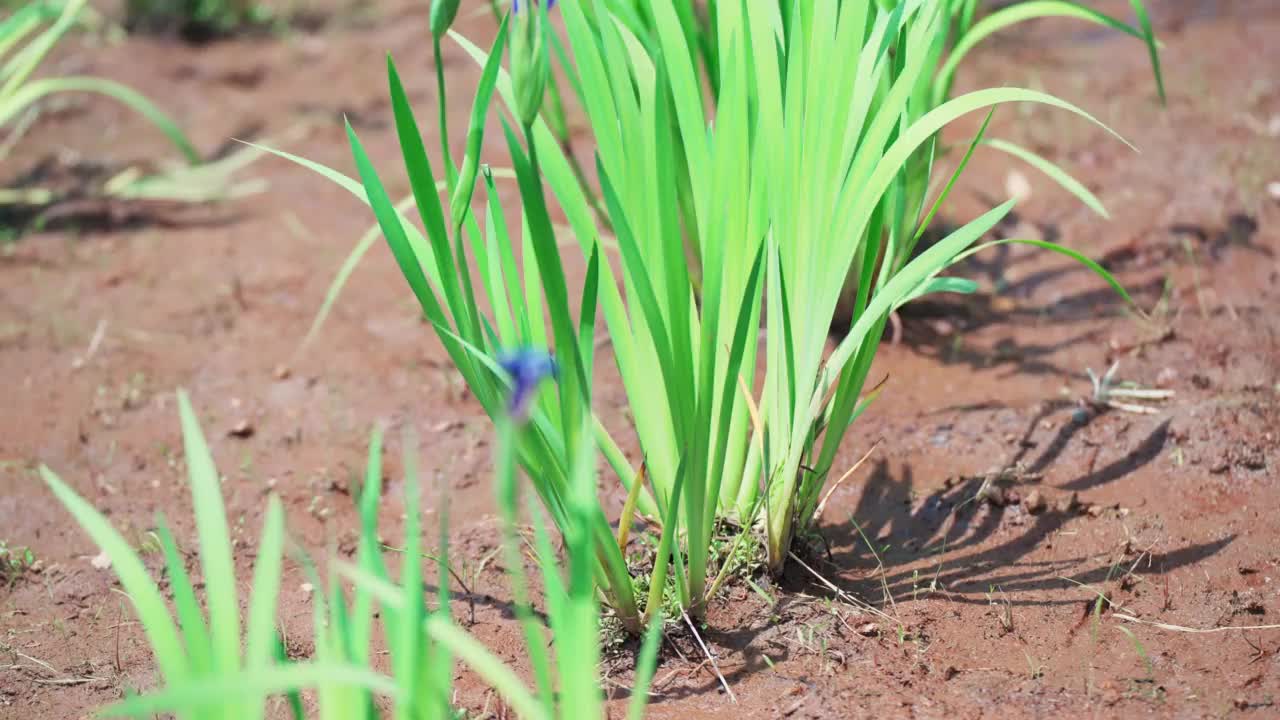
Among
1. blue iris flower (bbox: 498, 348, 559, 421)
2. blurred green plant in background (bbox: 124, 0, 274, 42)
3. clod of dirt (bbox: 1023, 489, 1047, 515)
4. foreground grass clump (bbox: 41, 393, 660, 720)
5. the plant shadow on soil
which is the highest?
blue iris flower (bbox: 498, 348, 559, 421)

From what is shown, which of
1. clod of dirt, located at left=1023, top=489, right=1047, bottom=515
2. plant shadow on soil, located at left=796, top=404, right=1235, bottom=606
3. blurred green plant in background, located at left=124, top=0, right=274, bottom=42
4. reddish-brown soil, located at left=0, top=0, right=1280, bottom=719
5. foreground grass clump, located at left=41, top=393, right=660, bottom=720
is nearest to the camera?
Result: foreground grass clump, located at left=41, top=393, right=660, bottom=720

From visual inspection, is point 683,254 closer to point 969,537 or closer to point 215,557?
point 215,557

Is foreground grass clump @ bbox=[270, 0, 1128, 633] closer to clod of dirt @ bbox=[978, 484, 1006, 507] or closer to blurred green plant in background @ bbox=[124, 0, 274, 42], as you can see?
clod of dirt @ bbox=[978, 484, 1006, 507]

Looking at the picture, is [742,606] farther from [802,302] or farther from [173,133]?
[173,133]

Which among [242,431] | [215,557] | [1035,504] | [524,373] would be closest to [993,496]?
[1035,504]

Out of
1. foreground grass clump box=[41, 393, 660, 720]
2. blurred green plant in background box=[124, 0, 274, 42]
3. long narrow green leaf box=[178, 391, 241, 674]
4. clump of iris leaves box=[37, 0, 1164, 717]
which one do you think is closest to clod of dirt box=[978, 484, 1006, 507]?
clump of iris leaves box=[37, 0, 1164, 717]

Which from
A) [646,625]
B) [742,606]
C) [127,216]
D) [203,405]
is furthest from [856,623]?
[127,216]
